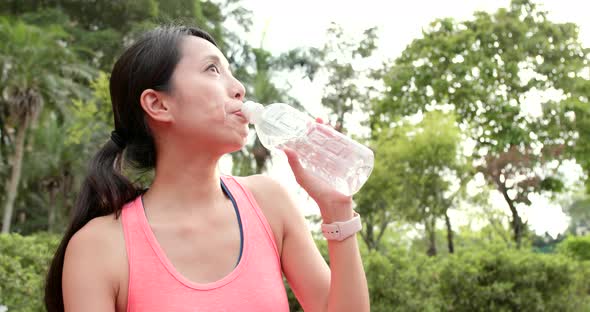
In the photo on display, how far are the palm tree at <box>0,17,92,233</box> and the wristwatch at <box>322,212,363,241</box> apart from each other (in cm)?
2090

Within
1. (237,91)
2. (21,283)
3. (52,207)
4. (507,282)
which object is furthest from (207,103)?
(52,207)

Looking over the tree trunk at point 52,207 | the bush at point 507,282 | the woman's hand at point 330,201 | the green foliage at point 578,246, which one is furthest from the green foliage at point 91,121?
the woman's hand at point 330,201

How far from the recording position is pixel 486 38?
68.8ft

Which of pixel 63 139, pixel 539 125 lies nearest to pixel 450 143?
pixel 539 125

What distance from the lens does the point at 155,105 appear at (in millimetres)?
1938

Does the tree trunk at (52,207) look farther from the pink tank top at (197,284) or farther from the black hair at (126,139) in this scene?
the pink tank top at (197,284)

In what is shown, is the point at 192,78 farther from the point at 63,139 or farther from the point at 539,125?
the point at 63,139

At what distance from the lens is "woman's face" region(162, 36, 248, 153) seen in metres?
1.85

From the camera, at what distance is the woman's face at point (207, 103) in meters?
1.85

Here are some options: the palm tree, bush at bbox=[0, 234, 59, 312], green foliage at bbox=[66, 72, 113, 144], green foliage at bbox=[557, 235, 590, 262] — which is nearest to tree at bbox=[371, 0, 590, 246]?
green foliage at bbox=[557, 235, 590, 262]

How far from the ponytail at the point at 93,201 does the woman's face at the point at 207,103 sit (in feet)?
0.73

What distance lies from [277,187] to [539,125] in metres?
19.6

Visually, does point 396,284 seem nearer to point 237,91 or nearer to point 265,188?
point 265,188

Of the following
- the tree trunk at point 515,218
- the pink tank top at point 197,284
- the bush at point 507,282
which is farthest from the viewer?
the tree trunk at point 515,218
